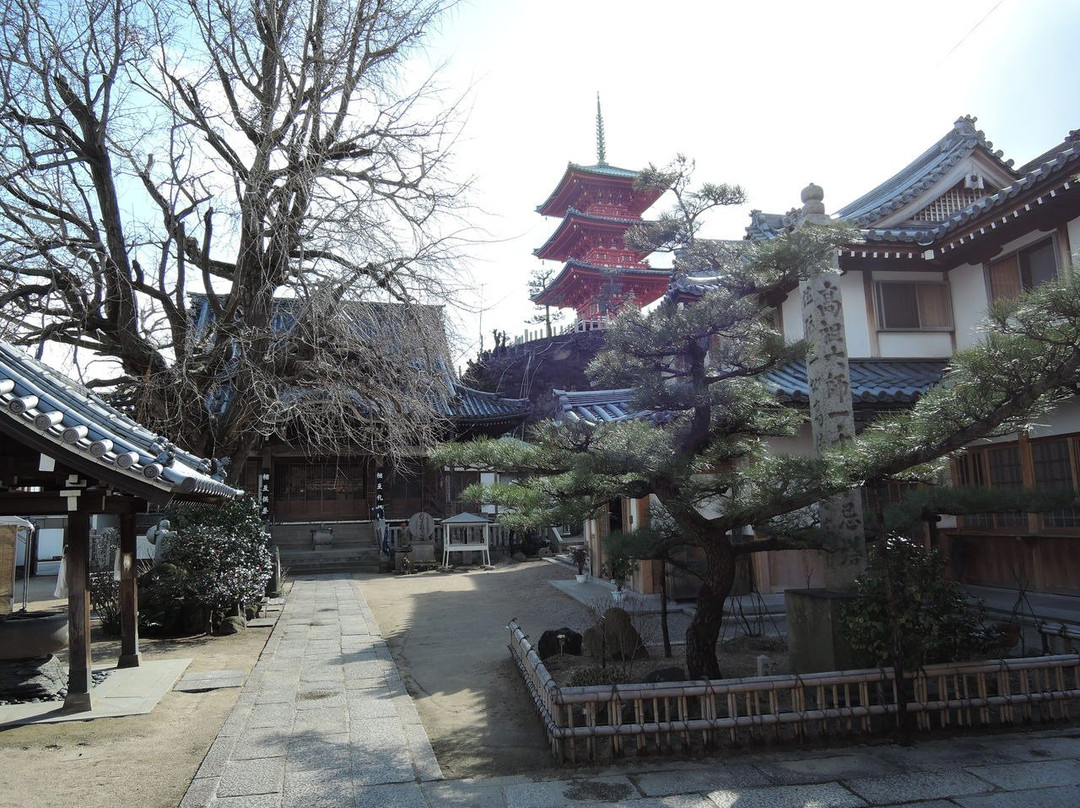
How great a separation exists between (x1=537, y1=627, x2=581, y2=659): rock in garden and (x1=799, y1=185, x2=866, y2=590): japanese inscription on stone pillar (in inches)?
110

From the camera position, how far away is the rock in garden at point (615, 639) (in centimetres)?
704

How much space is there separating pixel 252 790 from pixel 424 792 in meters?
1.02

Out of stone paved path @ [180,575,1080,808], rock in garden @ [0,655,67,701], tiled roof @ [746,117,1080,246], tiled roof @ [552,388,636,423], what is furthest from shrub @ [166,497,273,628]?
tiled roof @ [746,117,1080,246]

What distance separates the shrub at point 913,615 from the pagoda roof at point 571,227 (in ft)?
86.9

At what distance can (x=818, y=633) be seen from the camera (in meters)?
5.62

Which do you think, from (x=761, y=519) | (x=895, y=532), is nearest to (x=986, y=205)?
(x=895, y=532)

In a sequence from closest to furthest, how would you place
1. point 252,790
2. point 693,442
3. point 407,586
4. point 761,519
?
point 252,790 → point 761,519 → point 693,442 → point 407,586

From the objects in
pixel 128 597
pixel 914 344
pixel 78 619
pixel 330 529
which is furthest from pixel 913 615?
pixel 330 529

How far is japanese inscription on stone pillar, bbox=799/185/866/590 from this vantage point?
601 centimetres

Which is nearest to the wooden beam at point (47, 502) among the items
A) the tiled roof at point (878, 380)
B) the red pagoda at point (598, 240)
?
the tiled roof at point (878, 380)

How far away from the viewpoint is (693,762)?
14.8 feet

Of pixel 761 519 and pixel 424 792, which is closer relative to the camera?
pixel 424 792

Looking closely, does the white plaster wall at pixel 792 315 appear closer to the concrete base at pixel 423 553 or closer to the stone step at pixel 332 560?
the concrete base at pixel 423 553

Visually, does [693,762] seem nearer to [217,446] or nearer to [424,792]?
[424,792]
